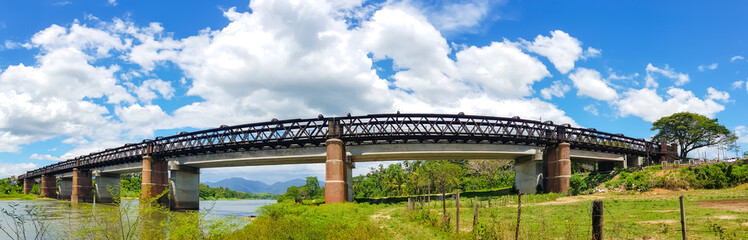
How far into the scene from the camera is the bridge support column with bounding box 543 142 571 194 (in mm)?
48844

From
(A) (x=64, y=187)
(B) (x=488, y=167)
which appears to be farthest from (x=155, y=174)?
(B) (x=488, y=167)

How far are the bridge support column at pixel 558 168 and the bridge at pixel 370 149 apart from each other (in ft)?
0.37

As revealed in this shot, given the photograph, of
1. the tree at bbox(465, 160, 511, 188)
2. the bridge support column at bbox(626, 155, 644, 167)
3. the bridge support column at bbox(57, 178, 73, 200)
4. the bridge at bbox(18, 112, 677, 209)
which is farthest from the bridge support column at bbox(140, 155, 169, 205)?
the bridge support column at bbox(626, 155, 644, 167)

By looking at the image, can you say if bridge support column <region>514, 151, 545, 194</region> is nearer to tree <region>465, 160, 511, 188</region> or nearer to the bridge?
the bridge

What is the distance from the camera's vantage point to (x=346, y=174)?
4556cm

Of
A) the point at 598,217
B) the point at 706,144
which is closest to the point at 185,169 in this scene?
the point at 598,217

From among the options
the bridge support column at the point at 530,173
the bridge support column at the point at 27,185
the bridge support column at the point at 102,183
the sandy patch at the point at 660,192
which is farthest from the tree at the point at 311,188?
the bridge support column at the point at 27,185

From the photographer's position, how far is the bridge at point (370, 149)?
44812 millimetres

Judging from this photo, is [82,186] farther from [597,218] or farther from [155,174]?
[597,218]

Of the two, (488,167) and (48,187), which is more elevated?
(488,167)

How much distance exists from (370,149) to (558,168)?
24059 millimetres

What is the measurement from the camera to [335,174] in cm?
4238

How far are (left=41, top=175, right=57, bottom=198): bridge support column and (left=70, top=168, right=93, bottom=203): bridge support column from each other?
28676 mm

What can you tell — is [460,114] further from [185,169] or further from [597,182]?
[185,169]
